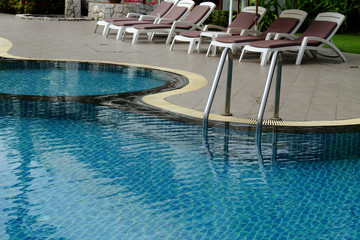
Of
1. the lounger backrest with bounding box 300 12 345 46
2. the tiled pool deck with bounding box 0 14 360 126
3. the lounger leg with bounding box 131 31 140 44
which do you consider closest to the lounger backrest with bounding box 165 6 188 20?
the tiled pool deck with bounding box 0 14 360 126

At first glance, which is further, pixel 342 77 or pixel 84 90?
pixel 342 77

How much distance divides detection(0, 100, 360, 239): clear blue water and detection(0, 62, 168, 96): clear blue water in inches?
70.0

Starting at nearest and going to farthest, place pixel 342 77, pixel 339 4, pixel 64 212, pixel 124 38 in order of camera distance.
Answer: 1. pixel 64 212
2. pixel 342 77
3. pixel 124 38
4. pixel 339 4

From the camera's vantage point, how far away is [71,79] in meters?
9.55

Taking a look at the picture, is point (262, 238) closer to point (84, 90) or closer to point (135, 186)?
point (135, 186)

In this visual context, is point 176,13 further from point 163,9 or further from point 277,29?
point 277,29

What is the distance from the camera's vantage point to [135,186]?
189 inches

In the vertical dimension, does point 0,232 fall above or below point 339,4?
below

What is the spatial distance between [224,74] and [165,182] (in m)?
5.17

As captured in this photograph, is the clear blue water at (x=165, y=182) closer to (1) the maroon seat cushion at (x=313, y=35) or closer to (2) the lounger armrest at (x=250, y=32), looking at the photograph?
(1) the maroon seat cushion at (x=313, y=35)

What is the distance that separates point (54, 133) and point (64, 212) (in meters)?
2.21

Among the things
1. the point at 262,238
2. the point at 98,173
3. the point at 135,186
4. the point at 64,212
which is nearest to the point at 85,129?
the point at 98,173

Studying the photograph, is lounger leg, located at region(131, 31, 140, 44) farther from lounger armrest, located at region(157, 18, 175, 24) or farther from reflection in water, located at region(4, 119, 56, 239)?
reflection in water, located at region(4, 119, 56, 239)

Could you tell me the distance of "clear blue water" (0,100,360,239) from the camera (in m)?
4.03
